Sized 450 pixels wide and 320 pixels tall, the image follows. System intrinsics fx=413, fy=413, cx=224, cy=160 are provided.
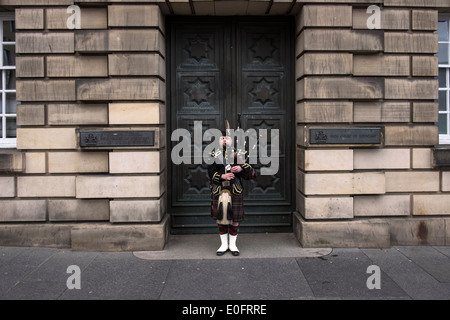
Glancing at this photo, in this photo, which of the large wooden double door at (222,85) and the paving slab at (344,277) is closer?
the paving slab at (344,277)

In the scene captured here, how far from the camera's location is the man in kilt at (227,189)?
645cm

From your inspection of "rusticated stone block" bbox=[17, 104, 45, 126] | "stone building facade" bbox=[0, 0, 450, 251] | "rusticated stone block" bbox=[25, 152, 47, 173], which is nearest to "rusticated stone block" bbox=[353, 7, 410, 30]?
"stone building facade" bbox=[0, 0, 450, 251]

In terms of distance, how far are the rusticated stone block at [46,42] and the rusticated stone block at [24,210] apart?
2575 millimetres

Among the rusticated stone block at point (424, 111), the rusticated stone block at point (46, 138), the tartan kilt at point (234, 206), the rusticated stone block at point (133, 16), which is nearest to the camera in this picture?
the tartan kilt at point (234, 206)

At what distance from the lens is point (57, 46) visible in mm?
6957

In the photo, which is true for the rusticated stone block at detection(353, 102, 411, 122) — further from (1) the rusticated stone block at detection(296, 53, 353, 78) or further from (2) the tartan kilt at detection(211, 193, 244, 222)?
(2) the tartan kilt at detection(211, 193, 244, 222)

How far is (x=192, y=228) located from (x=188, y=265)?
1667 mm

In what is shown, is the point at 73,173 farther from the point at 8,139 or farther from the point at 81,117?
the point at 8,139

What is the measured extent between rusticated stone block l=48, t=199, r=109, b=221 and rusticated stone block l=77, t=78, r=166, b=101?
1.78m

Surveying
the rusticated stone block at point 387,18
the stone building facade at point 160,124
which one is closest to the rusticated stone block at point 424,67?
the stone building facade at point 160,124

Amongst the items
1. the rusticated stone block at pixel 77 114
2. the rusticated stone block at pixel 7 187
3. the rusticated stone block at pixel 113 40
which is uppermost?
the rusticated stone block at pixel 113 40

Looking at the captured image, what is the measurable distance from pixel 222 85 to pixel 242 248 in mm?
3011

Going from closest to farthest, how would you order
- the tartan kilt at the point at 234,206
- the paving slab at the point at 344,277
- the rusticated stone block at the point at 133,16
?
the paving slab at the point at 344,277
the tartan kilt at the point at 234,206
the rusticated stone block at the point at 133,16

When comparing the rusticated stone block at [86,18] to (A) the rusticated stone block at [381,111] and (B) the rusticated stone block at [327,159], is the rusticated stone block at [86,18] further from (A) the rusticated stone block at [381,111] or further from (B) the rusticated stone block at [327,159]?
(A) the rusticated stone block at [381,111]
